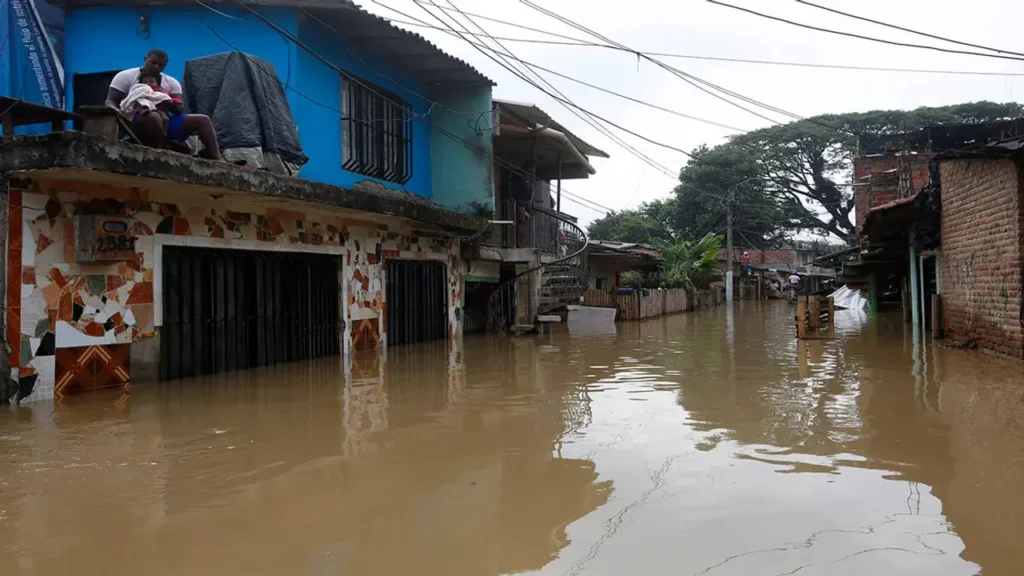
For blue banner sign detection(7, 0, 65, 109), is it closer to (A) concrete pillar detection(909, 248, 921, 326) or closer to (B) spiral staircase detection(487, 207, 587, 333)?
(B) spiral staircase detection(487, 207, 587, 333)

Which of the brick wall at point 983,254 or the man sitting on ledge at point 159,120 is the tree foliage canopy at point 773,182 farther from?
the man sitting on ledge at point 159,120

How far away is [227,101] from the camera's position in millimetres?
9469

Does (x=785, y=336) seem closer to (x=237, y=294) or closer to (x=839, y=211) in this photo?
(x=237, y=294)

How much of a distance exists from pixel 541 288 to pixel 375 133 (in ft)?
22.2

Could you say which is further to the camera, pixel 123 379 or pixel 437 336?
pixel 437 336

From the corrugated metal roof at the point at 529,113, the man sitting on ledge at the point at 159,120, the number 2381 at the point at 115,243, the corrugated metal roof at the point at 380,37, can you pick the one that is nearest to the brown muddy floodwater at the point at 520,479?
the number 2381 at the point at 115,243

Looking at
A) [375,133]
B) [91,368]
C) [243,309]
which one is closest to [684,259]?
[375,133]

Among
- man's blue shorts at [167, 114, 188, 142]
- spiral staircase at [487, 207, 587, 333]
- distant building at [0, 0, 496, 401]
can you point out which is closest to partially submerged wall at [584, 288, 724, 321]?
spiral staircase at [487, 207, 587, 333]

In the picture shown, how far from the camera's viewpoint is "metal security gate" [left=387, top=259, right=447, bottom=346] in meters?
13.9

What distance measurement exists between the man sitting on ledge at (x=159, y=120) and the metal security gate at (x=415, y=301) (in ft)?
18.3

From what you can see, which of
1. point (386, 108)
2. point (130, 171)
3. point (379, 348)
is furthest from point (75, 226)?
point (386, 108)

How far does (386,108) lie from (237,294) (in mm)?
5349

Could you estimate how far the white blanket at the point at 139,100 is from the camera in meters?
7.91

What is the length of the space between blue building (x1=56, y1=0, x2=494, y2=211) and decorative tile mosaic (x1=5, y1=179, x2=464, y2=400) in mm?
2166
